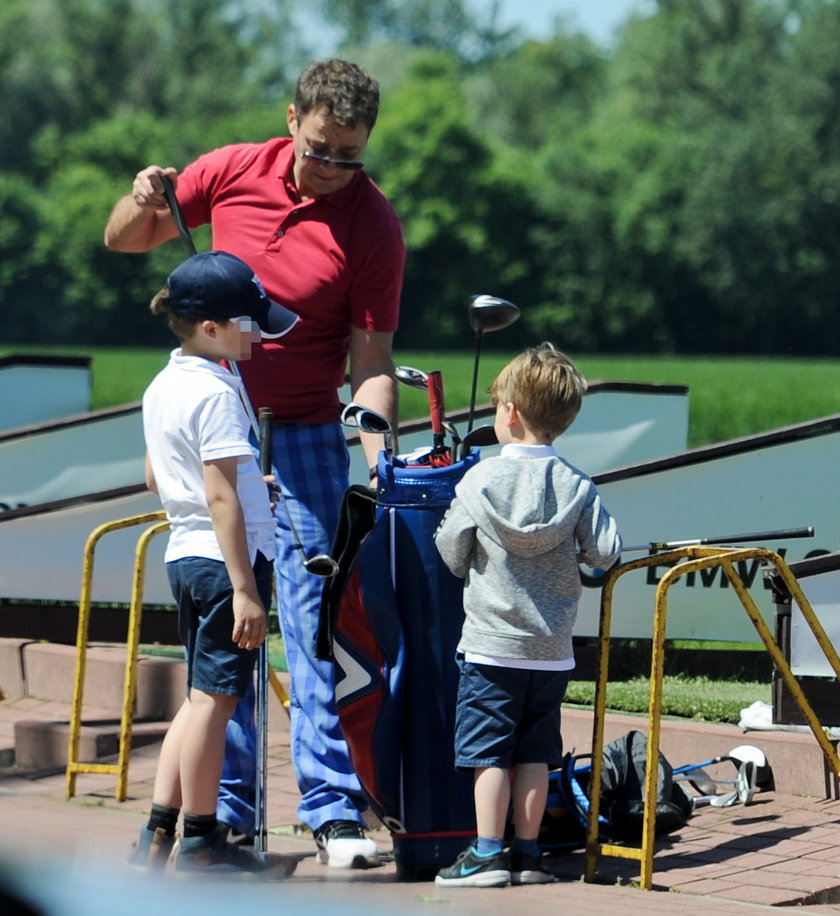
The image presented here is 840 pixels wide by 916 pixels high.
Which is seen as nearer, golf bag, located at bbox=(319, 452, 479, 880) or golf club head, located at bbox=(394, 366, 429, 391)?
golf bag, located at bbox=(319, 452, 479, 880)

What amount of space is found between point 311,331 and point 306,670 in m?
0.99

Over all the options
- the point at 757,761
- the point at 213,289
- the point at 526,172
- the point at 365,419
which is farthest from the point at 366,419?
the point at 526,172

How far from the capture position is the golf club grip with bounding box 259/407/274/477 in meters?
4.65

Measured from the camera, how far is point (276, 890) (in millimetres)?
1812

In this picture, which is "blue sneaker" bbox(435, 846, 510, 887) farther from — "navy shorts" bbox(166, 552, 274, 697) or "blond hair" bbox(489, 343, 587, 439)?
"blond hair" bbox(489, 343, 587, 439)

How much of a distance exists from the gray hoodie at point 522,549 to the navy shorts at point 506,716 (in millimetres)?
69

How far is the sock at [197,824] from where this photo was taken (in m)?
4.42

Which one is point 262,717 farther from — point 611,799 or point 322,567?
point 611,799

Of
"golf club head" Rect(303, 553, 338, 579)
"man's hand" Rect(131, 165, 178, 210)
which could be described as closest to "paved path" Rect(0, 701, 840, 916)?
"golf club head" Rect(303, 553, 338, 579)

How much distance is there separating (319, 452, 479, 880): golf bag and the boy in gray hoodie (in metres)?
0.10

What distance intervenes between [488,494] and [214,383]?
783mm

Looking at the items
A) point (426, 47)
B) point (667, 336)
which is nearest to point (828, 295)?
point (667, 336)

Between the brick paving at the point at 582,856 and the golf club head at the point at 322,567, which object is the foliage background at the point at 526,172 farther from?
the golf club head at the point at 322,567

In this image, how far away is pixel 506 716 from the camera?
446 cm
